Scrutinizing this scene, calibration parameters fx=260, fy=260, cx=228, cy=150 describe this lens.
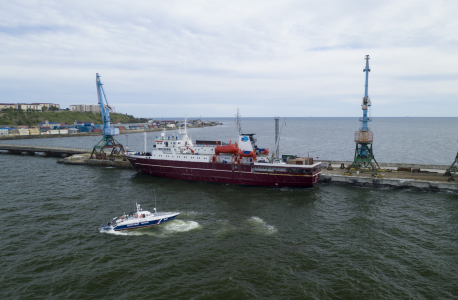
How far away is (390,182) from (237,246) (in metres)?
30.9

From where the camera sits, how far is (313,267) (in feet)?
70.0

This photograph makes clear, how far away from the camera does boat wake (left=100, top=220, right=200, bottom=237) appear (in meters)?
27.3

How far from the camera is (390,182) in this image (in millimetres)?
42031

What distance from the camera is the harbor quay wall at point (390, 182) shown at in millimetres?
39344

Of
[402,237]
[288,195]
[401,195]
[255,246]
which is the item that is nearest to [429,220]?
[402,237]

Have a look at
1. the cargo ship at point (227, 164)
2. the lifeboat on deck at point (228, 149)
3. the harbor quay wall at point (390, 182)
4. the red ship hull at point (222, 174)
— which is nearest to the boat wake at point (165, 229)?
the red ship hull at point (222, 174)

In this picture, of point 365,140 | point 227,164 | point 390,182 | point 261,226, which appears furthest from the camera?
point 365,140

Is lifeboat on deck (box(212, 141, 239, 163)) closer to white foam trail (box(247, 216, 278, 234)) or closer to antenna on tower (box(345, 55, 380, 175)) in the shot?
white foam trail (box(247, 216, 278, 234))

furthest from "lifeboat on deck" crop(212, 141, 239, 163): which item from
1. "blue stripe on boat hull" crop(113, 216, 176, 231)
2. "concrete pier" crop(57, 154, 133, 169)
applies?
"concrete pier" crop(57, 154, 133, 169)

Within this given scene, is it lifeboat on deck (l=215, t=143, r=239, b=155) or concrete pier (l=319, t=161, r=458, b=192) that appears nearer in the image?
concrete pier (l=319, t=161, r=458, b=192)

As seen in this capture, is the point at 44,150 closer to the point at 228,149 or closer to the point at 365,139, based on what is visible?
the point at 228,149

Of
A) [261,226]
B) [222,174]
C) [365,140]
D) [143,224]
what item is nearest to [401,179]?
[365,140]

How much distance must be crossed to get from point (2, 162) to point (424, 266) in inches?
3470

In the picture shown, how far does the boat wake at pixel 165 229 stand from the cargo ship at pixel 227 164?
17974 millimetres
